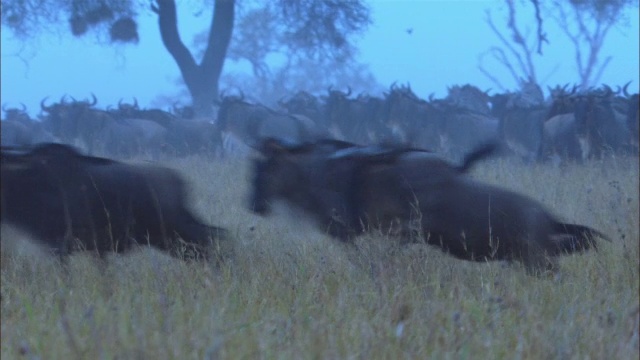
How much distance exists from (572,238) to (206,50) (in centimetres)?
2486

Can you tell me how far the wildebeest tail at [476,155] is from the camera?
5.94 metres

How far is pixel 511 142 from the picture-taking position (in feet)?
73.6

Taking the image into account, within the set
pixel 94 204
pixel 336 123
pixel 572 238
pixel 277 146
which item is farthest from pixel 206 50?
pixel 572 238

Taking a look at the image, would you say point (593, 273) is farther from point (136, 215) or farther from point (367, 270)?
point (136, 215)

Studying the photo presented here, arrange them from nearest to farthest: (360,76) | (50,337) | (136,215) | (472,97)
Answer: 1. (50,337)
2. (136,215)
3. (472,97)
4. (360,76)

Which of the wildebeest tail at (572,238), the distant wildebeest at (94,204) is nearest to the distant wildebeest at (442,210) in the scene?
the wildebeest tail at (572,238)

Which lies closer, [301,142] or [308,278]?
[308,278]

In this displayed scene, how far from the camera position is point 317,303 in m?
5.05

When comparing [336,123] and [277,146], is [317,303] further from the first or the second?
[336,123]

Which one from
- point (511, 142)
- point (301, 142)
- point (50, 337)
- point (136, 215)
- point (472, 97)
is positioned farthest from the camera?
point (472, 97)

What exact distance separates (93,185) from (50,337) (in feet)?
7.48

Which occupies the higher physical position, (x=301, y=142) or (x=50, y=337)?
(x=301, y=142)

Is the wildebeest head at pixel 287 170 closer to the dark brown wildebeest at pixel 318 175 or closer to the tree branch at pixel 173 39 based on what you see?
the dark brown wildebeest at pixel 318 175

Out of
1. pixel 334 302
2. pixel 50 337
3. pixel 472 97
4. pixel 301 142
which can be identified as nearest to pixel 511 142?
pixel 472 97
